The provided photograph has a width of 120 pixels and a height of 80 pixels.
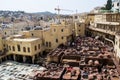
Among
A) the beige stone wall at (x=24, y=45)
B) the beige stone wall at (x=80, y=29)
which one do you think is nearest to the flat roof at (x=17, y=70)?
the beige stone wall at (x=24, y=45)

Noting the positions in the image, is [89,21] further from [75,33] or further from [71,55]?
[71,55]

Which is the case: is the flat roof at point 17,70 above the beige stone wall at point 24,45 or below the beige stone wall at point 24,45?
below

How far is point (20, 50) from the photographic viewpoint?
3538 cm

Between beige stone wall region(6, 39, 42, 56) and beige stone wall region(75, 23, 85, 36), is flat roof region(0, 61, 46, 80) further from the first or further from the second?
beige stone wall region(75, 23, 85, 36)

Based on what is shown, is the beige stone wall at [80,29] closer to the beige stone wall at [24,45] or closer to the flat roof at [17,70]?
the beige stone wall at [24,45]

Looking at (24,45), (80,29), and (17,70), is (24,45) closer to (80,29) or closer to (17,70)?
(17,70)

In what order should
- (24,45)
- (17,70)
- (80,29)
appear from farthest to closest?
(80,29), (24,45), (17,70)

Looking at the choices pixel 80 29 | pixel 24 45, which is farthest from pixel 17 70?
pixel 80 29

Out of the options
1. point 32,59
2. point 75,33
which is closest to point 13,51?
point 32,59

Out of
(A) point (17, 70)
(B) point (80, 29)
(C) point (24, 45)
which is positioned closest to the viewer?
(A) point (17, 70)

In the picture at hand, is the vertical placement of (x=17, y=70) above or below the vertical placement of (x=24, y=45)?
below

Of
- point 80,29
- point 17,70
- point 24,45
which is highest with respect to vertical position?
point 80,29

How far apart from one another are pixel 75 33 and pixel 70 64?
78.2ft

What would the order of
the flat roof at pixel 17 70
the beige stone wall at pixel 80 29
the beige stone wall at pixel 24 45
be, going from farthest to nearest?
1. the beige stone wall at pixel 80 29
2. the beige stone wall at pixel 24 45
3. the flat roof at pixel 17 70
